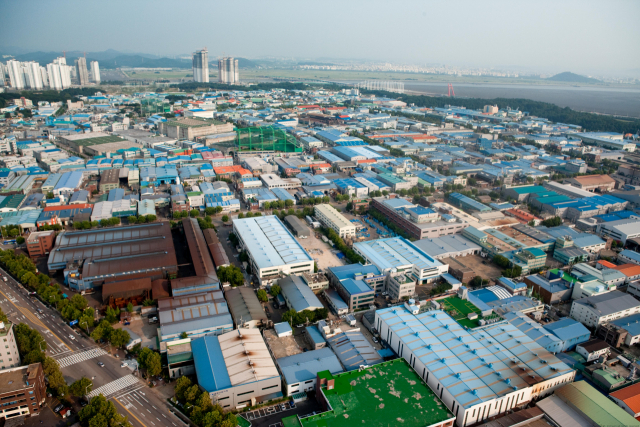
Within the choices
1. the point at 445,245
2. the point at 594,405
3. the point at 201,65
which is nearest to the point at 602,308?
the point at 594,405

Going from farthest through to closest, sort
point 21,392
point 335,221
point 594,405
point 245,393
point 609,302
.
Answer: point 335,221, point 609,302, point 245,393, point 594,405, point 21,392

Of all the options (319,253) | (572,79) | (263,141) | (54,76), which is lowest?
(319,253)

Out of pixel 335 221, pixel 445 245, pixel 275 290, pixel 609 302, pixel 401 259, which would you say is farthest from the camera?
pixel 335 221

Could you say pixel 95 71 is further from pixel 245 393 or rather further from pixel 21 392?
pixel 245 393

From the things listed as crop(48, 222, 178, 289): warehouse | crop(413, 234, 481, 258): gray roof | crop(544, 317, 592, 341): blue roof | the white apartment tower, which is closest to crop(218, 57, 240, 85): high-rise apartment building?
the white apartment tower

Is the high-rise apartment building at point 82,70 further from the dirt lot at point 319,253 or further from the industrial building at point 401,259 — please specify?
the industrial building at point 401,259

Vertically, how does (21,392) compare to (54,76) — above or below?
Result: below

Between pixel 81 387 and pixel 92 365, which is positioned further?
pixel 92 365

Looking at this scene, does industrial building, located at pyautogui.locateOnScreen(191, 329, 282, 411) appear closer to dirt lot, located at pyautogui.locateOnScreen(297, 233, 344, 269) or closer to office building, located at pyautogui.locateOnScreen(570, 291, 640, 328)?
dirt lot, located at pyautogui.locateOnScreen(297, 233, 344, 269)
